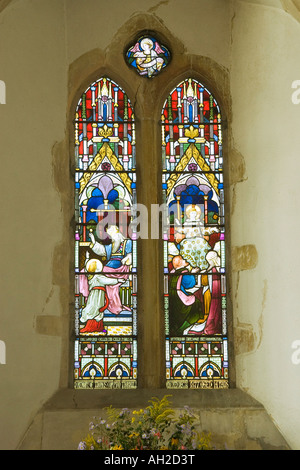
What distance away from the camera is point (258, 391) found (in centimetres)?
507

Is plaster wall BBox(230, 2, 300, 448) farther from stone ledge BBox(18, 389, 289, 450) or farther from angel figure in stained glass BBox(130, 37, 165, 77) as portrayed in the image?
angel figure in stained glass BBox(130, 37, 165, 77)

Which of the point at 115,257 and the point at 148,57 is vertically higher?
the point at 148,57

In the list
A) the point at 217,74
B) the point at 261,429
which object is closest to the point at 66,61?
the point at 217,74

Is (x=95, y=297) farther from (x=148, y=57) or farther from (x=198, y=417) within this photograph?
(x=148, y=57)

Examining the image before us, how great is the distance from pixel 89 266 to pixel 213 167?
1.16m

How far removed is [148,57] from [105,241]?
1439 mm

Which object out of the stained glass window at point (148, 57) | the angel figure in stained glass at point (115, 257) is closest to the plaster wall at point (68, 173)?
the stained glass window at point (148, 57)

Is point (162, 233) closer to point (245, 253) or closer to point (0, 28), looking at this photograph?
point (245, 253)

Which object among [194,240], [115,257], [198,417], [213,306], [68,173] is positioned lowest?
[198,417]

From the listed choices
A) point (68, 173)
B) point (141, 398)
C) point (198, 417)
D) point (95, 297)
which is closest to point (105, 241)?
point (95, 297)

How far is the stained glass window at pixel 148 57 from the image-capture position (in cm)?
577

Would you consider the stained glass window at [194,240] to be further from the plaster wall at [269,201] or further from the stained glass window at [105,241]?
the stained glass window at [105,241]

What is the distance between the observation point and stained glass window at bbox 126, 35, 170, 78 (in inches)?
227

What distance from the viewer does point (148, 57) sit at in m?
5.79
